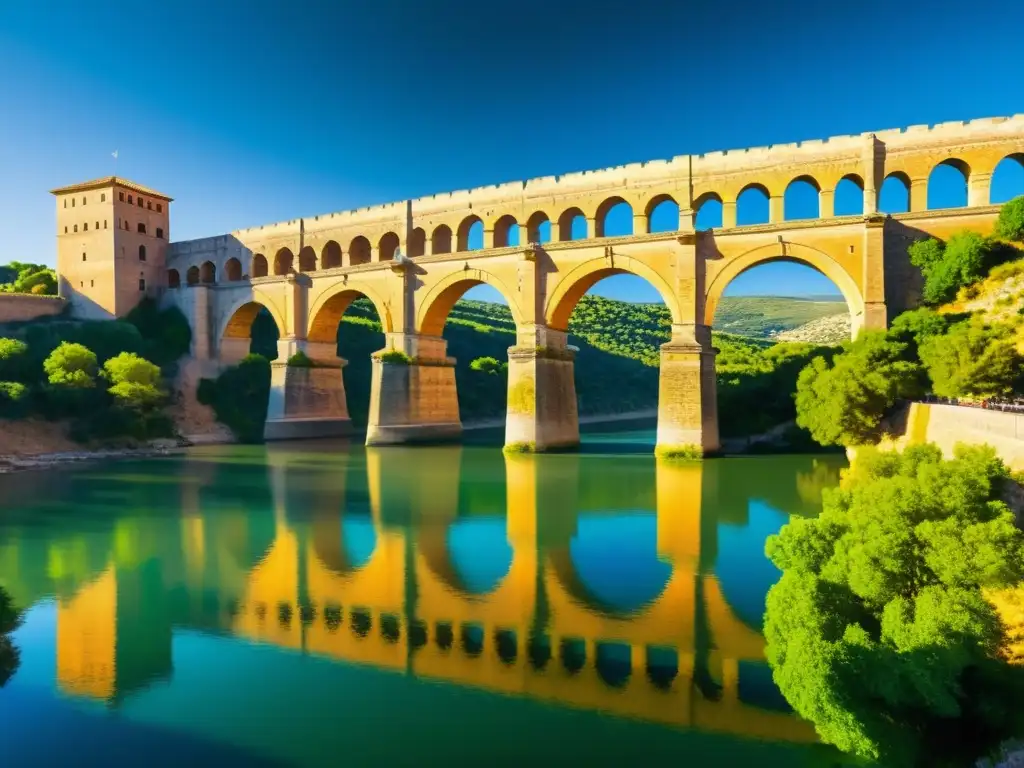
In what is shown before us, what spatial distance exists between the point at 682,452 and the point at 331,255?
25459 mm

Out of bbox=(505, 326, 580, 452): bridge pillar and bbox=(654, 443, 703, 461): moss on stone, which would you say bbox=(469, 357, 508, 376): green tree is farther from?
bbox=(654, 443, 703, 461): moss on stone

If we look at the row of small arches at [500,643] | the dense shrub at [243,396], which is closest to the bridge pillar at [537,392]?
the dense shrub at [243,396]

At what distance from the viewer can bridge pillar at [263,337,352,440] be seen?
4112cm

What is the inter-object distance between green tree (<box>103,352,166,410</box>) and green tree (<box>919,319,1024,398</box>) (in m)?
34.0

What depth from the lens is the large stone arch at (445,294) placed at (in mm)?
34625

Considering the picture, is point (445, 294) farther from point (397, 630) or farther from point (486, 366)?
point (397, 630)

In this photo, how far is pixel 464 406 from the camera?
5538cm

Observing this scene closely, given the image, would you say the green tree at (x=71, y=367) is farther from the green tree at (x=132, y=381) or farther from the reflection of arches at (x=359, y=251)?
the reflection of arches at (x=359, y=251)

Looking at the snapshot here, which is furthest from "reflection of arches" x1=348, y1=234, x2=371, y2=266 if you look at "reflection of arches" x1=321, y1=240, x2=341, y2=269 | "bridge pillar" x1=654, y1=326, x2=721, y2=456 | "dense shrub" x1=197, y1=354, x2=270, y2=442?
"bridge pillar" x1=654, y1=326, x2=721, y2=456

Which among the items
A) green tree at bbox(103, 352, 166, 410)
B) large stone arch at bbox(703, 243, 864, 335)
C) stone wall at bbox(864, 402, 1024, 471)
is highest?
large stone arch at bbox(703, 243, 864, 335)

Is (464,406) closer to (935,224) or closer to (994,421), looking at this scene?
(935,224)

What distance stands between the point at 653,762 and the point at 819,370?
20.9m

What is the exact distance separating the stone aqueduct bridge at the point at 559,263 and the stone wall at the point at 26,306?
8273mm

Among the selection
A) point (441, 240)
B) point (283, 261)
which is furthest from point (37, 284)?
point (441, 240)
